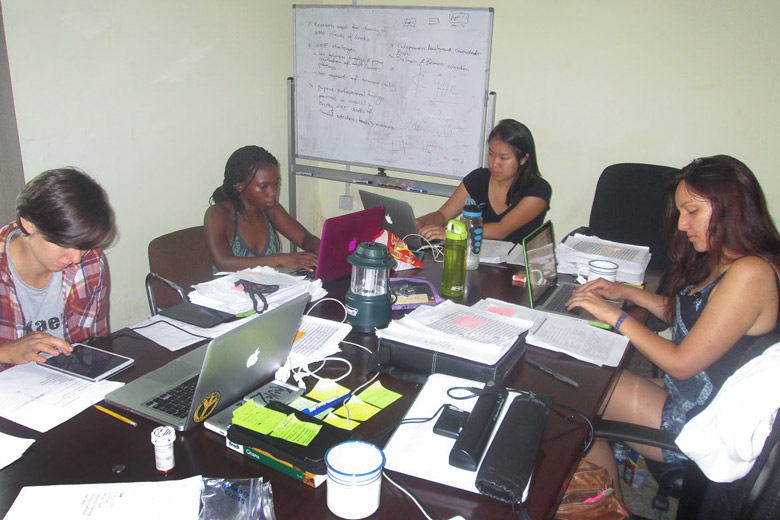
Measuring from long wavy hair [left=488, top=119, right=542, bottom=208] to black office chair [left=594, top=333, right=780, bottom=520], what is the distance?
147 centimetres

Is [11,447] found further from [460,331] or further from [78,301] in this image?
[460,331]

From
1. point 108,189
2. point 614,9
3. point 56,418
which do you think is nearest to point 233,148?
point 108,189

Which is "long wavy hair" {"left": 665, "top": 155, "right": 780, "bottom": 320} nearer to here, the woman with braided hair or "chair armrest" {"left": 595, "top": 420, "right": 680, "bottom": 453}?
"chair armrest" {"left": 595, "top": 420, "right": 680, "bottom": 453}

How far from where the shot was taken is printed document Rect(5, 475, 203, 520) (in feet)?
2.94

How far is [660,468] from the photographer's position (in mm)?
1517

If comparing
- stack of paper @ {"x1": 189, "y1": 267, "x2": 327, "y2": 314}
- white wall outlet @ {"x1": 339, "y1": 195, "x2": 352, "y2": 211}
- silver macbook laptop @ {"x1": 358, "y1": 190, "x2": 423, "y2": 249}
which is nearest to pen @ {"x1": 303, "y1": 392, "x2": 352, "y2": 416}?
stack of paper @ {"x1": 189, "y1": 267, "x2": 327, "y2": 314}

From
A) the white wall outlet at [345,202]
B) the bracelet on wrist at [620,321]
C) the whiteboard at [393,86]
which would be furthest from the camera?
the white wall outlet at [345,202]

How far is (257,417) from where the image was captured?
3.61ft

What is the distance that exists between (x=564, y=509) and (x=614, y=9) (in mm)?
2630

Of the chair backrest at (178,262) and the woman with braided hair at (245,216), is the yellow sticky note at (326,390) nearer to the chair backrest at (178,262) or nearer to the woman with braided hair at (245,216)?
the woman with braided hair at (245,216)

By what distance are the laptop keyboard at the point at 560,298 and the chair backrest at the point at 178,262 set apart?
4.63ft

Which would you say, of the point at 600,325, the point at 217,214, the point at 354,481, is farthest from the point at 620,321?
the point at 217,214

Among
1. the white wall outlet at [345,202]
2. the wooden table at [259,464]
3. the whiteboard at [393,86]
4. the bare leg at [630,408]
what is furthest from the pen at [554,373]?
the white wall outlet at [345,202]

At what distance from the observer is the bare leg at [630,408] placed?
5.65 ft
